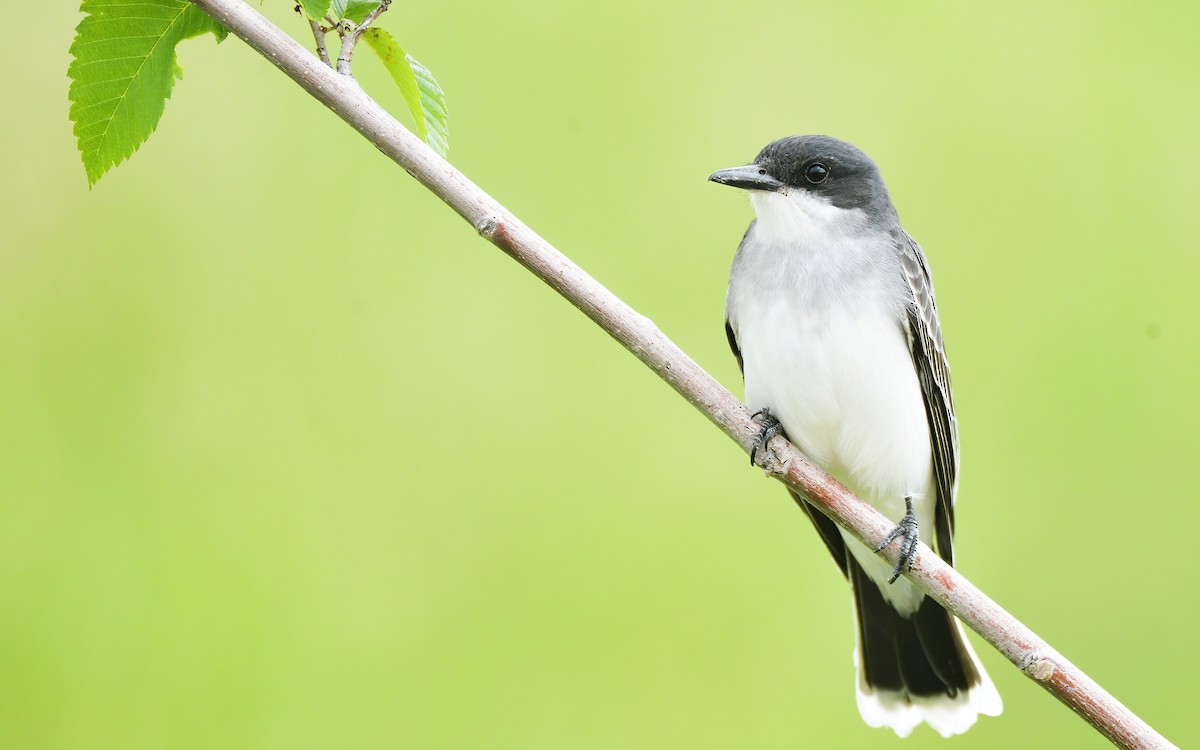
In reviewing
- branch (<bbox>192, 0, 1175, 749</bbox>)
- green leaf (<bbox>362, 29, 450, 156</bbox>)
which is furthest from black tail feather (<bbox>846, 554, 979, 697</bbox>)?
green leaf (<bbox>362, 29, 450, 156</bbox>)

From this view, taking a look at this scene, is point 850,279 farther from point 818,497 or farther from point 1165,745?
point 1165,745

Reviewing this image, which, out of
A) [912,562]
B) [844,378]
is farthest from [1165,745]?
[844,378]

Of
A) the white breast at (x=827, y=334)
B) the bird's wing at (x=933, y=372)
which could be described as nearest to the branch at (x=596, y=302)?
the white breast at (x=827, y=334)

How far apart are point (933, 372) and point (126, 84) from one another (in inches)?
59.6

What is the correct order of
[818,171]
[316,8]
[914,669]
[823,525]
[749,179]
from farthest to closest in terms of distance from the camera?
[914,669], [823,525], [818,171], [749,179], [316,8]

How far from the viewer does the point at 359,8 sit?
4.50ft

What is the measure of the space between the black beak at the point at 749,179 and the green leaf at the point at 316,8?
0.78m

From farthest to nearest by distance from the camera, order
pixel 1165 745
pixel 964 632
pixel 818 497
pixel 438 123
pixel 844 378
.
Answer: pixel 964 632 < pixel 844 378 < pixel 818 497 < pixel 438 123 < pixel 1165 745

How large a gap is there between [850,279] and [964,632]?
0.90 meters

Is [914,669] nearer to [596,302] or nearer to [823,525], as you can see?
[823,525]

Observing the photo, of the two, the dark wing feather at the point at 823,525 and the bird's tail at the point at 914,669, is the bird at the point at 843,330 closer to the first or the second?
the dark wing feather at the point at 823,525

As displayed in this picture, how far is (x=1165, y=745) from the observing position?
1.30 metres

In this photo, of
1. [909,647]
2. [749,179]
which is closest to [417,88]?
[749,179]

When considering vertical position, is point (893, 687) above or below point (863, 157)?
below
